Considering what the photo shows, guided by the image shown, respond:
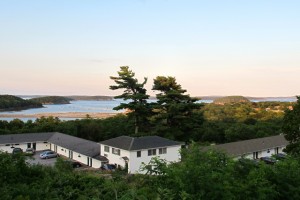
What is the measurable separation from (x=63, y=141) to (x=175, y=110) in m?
16.0

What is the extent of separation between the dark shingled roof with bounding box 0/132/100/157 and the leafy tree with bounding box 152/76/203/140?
9.84 meters

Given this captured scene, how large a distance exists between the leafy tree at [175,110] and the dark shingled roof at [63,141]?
9836 mm

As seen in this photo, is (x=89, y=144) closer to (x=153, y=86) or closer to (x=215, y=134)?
(x=153, y=86)

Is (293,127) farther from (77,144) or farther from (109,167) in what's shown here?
(77,144)

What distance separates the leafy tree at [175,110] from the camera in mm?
38312

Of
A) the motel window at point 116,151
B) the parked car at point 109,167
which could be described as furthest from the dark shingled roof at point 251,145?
the parked car at point 109,167

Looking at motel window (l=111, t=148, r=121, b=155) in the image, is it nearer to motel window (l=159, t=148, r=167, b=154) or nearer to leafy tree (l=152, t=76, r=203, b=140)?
motel window (l=159, t=148, r=167, b=154)

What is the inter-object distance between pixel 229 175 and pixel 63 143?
3305cm

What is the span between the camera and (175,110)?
37.9 m

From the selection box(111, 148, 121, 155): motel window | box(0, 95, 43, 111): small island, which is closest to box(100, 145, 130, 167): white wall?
box(111, 148, 121, 155): motel window

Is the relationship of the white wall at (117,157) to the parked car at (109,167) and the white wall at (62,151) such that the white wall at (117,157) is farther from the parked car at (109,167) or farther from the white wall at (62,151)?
the white wall at (62,151)

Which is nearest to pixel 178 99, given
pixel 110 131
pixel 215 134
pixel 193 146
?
pixel 215 134

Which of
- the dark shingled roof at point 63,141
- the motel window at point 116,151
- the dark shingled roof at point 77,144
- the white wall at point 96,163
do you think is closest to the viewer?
the motel window at point 116,151

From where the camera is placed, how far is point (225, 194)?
269 inches
